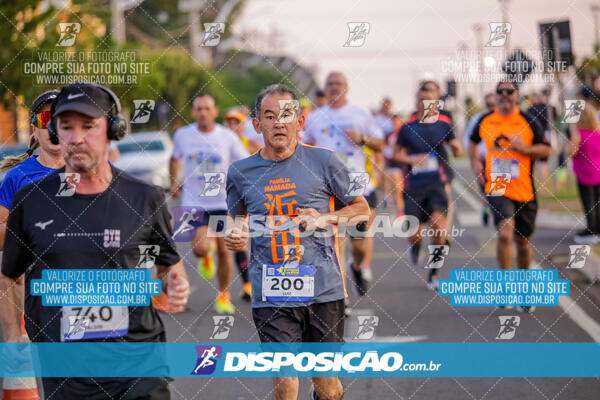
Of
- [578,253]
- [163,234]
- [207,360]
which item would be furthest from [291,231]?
[578,253]

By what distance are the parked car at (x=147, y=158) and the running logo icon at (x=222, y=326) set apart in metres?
16.8

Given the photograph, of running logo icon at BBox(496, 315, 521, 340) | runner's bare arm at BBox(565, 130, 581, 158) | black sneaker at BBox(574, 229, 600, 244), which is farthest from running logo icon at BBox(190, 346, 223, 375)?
black sneaker at BBox(574, 229, 600, 244)

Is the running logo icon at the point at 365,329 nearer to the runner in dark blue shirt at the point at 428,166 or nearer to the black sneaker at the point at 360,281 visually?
the black sneaker at the point at 360,281

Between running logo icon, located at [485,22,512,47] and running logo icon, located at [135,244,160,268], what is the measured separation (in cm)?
493

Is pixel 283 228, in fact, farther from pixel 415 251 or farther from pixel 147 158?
pixel 147 158

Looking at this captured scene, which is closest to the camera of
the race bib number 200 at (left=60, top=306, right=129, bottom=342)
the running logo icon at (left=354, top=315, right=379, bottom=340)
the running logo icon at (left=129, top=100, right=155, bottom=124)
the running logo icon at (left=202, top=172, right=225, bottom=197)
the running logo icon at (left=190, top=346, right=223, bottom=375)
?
the race bib number 200 at (left=60, top=306, right=129, bottom=342)

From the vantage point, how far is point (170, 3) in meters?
68.4

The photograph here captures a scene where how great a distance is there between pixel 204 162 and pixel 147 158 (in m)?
17.0

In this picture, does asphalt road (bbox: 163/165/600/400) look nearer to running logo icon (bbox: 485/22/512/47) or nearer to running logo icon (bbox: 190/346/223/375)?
running logo icon (bbox: 190/346/223/375)

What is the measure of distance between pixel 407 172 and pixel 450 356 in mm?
4243

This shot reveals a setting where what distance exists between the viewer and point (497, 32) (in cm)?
839

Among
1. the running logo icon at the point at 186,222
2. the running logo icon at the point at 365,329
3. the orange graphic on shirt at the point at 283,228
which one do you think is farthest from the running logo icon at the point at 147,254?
the running logo icon at the point at 186,222

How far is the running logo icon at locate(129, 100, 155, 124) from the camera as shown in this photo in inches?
360

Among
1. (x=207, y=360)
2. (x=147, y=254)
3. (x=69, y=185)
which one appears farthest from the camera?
(x=207, y=360)
